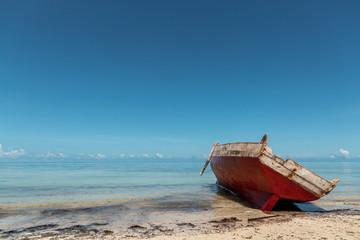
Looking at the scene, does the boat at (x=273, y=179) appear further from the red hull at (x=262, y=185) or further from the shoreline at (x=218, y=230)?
the shoreline at (x=218, y=230)

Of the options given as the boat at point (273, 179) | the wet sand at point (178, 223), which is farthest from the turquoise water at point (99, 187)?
the boat at point (273, 179)

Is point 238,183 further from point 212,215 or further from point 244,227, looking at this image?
point 244,227

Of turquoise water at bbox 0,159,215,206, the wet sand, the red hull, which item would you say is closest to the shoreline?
the wet sand

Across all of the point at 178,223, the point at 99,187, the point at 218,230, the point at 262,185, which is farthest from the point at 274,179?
Result: the point at 99,187

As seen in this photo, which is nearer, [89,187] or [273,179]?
[273,179]

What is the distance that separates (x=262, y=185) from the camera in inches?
376

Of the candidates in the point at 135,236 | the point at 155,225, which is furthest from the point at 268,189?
the point at 135,236

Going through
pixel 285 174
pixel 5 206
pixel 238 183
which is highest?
pixel 285 174

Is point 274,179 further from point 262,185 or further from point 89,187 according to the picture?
point 89,187

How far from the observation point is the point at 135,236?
6309mm

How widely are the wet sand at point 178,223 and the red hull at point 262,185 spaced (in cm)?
59

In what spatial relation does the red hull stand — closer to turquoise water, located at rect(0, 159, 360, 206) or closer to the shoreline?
A: the shoreline

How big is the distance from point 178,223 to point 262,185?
415cm

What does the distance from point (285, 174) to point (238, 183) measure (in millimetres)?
3660
